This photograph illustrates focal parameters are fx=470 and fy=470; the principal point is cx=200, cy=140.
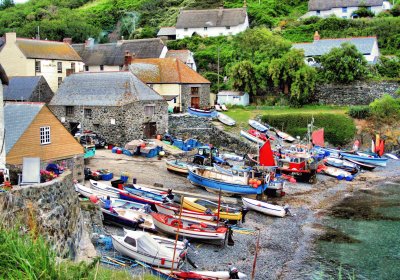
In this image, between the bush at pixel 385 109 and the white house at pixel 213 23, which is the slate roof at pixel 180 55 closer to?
the white house at pixel 213 23

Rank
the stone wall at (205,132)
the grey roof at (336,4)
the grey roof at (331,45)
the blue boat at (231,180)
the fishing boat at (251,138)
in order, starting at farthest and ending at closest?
the grey roof at (336,4) → the grey roof at (331,45) → the stone wall at (205,132) → the fishing boat at (251,138) → the blue boat at (231,180)

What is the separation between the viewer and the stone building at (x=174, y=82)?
53.7m

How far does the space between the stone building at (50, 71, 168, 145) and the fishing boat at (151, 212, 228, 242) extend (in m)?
20.9

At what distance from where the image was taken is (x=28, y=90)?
46.9 meters

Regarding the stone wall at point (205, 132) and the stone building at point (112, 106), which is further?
the stone wall at point (205, 132)

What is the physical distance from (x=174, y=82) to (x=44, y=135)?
28.6 m

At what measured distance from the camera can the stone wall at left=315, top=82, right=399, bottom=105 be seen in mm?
57438

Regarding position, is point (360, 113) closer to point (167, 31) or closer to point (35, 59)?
point (35, 59)

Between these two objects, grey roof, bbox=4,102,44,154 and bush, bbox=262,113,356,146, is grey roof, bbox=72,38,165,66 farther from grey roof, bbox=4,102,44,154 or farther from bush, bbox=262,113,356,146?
grey roof, bbox=4,102,44,154

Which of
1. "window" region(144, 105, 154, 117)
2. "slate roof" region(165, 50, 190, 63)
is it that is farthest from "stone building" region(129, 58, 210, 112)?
"slate roof" region(165, 50, 190, 63)

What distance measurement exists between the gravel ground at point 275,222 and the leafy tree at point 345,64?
614 inches

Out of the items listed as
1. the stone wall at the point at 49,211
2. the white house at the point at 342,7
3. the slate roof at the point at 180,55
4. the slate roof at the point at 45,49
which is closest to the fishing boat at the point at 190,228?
the stone wall at the point at 49,211

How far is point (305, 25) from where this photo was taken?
79438 millimetres

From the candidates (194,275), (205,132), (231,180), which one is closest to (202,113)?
(205,132)
